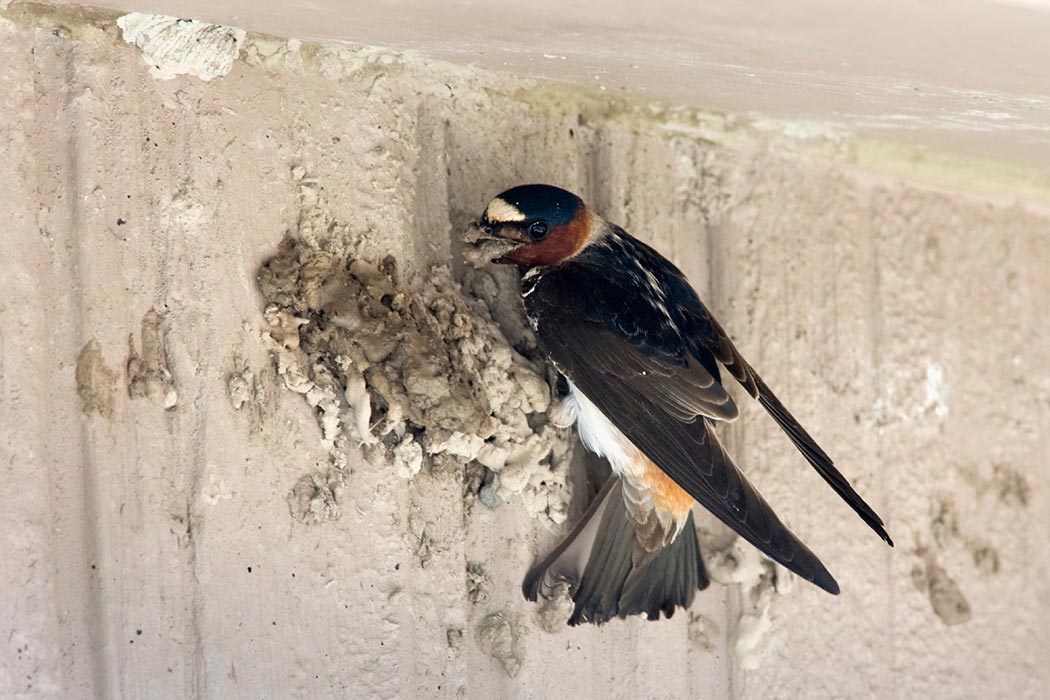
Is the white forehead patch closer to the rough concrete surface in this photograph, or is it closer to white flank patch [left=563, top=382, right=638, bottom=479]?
the rough concrete surface

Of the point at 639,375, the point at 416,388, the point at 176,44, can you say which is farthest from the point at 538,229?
the point at 176,44

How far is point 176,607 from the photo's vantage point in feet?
6.68

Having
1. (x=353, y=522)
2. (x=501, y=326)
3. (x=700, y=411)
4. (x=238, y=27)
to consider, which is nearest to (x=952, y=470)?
(x=700, y=411)

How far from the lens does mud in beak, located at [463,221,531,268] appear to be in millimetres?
2590

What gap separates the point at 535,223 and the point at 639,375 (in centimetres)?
33

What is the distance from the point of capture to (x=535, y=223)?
8.70 feet

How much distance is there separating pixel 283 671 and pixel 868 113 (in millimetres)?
1460

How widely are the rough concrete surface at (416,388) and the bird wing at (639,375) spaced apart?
0.34 ft

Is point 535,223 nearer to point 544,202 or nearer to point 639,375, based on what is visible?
point 544,202

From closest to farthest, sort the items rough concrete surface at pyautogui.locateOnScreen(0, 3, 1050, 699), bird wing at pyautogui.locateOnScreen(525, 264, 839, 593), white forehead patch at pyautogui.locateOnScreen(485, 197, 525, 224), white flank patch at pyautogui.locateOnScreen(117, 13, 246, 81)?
rough concrete surface at pyautogui.locateOnScreen(0, 3, 1050, 699), white flank patch at pyautogui.locateOnScreen(117, 13, 246, 81), bird wing at pyautogui.locateOnScreen(525, 264, 839, 593), white forehead patch at pyautogui.locateOnScreen(485, 197, 525, 224)

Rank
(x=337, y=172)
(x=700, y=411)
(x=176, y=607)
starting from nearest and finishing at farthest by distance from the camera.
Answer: (x=176, y=607)
(x=337, y=172)
(x=700, y=411)

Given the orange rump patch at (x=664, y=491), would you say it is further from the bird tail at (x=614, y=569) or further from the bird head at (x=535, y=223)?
the bird head at (x=535, y=223)

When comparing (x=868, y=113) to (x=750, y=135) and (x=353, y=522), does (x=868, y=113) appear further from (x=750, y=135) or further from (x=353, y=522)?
(x=353, y=522)

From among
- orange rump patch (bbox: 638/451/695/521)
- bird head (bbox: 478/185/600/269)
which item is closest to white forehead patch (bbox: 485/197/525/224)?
bird head (bbox: 478/185/600/269)
